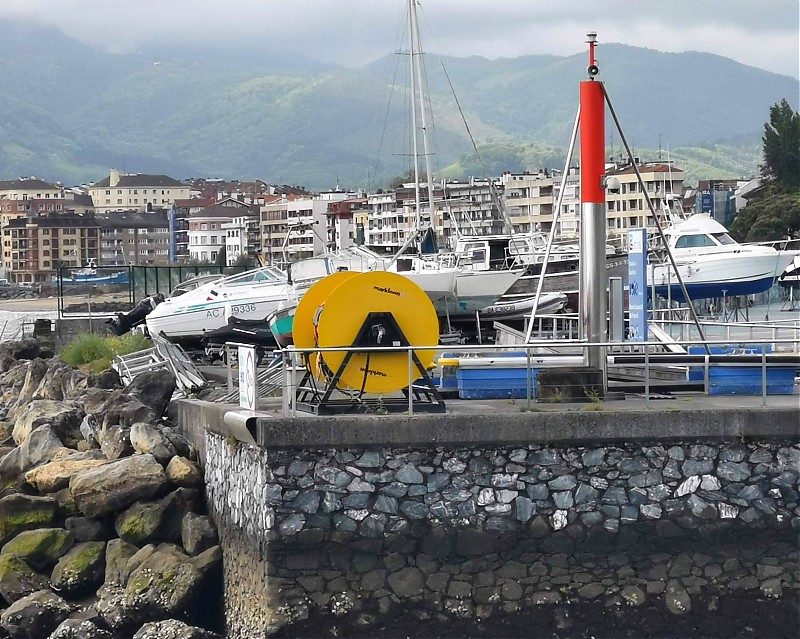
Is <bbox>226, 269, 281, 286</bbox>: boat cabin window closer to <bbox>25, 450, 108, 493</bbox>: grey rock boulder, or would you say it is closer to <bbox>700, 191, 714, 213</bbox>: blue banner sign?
<bbox>25, 450, 108, 493</bbox>: grey rock boulder

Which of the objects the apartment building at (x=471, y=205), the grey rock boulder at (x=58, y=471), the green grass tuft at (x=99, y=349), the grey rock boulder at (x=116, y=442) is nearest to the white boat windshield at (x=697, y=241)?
the green grass tuft at (x=99, y=349)

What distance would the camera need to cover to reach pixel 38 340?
43500mm

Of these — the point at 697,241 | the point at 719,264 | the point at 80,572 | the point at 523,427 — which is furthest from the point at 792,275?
the point at 80,572

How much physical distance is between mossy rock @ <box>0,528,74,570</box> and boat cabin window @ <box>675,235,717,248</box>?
123 ft

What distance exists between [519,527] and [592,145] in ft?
18.0

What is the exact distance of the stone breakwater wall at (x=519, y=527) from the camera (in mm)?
16234

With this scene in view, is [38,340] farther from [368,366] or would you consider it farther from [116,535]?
[368,366]

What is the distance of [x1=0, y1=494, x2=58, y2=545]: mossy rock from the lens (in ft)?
65.0

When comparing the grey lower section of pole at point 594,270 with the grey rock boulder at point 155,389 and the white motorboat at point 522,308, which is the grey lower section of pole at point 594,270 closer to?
the grey rock boulder at point 155,389

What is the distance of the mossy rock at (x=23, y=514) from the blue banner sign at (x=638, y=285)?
872 cm

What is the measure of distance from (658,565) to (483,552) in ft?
6.60

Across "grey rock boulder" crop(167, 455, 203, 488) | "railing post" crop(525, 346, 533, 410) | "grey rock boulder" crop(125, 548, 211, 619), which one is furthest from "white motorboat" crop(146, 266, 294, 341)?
"railing post" crop(525, 346, 533, 410)

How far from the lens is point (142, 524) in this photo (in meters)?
18.7

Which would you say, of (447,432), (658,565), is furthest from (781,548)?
(447,432)
